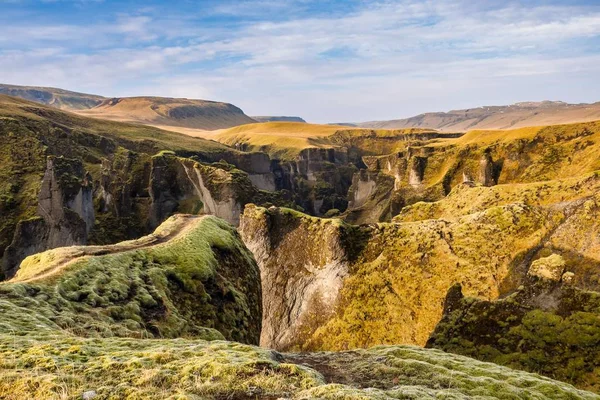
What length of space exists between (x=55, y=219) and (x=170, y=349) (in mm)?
60775

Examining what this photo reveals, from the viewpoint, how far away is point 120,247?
103ft

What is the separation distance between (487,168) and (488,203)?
4982 centimetres

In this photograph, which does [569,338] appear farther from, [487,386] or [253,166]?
[253,166]

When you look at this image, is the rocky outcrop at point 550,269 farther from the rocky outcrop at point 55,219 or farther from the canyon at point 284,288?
the rocky outcrop at point 55,219

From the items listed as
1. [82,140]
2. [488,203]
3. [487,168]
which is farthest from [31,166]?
[487,168]

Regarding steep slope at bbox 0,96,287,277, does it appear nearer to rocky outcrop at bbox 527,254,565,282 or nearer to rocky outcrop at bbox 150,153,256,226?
rocky outcrop at bbox 150,153,256,226

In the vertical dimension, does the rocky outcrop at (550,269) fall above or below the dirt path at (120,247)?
below

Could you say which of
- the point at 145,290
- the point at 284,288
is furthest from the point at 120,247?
the point at 284,288

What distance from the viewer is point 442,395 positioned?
46.7 feet

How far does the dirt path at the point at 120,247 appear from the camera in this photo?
24.6 metres

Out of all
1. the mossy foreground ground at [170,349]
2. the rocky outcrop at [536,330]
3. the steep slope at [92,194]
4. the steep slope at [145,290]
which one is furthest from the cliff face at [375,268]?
the steep slope at [92,194]

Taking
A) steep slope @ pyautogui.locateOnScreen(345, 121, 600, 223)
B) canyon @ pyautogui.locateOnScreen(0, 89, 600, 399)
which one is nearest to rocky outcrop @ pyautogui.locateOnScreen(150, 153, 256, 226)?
canyon @ pyautogui.locateOnScreen(0, 89, 600, 399)

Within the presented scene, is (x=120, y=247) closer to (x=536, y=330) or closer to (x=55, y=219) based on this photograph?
(x=536, y=330)

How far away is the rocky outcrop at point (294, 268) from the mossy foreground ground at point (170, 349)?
10483 mm
